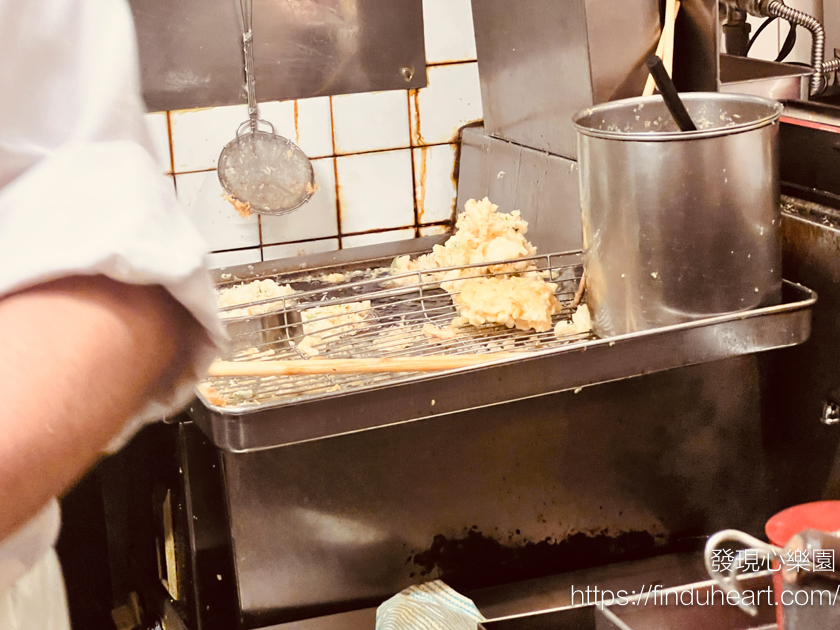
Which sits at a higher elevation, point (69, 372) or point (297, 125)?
point (297, 125)

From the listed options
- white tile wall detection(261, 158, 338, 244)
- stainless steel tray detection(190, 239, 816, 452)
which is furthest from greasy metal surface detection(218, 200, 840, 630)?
white tile wall detection(261, 158, 338, 244)

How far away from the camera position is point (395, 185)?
1.84 metres

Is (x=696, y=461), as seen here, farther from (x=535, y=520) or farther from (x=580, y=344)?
(x=580, y=344)

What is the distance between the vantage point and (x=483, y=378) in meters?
0.95

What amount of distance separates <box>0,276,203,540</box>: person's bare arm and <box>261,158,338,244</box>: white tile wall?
142 centimetres

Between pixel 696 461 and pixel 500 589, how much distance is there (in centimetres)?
33

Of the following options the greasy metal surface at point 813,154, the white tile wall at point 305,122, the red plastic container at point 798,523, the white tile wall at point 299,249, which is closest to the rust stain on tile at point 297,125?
the white tile wall at point 305,122

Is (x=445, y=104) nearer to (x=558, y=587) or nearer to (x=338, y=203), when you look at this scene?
(x=338, y=203)

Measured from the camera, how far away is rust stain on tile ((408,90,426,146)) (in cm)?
181

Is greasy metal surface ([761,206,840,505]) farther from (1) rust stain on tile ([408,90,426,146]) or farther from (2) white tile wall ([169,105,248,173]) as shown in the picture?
(2) white tile wall ([169,105,248,173])

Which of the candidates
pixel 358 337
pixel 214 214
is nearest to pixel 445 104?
pixel 214 214

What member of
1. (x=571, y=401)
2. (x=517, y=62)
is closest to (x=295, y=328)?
(x=571, y=401)

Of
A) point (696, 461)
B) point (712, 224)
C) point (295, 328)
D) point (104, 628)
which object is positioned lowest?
point (104, 628)

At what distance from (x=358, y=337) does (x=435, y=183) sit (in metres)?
0.75
